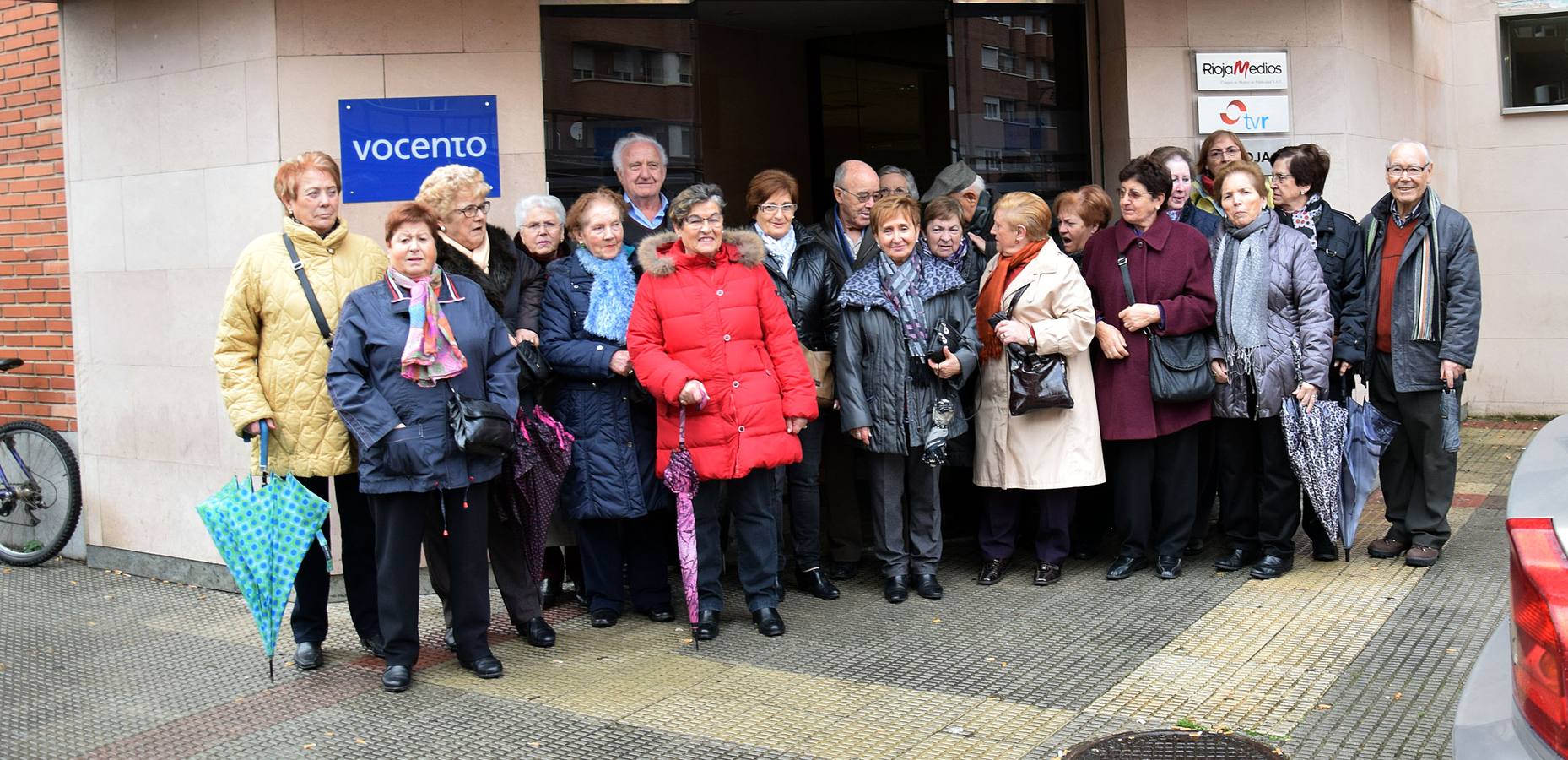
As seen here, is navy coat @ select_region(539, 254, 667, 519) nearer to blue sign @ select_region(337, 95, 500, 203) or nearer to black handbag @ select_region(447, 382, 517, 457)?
black handbag @ select_region(447, 382, 517, 457)

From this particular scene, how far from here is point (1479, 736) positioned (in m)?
2.39

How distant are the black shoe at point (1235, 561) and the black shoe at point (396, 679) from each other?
3895 mm

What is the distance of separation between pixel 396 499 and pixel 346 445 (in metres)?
0.38

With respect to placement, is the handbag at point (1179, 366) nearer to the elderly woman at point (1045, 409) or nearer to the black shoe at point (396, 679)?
the elderly woman at point (1045, 409)

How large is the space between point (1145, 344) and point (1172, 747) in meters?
2.48

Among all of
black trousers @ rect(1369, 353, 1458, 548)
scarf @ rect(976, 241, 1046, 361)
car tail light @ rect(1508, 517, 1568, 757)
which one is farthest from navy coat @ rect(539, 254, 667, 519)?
car tail light @ rect(1508, 517, 1568, 757)

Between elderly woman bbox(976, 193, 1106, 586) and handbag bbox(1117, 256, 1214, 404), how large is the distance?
0.31 metres

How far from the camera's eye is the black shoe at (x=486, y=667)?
18.0ft

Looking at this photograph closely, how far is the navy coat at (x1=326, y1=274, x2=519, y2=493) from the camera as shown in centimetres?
510

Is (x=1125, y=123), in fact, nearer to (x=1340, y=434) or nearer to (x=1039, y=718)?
(x=1340, y=434)

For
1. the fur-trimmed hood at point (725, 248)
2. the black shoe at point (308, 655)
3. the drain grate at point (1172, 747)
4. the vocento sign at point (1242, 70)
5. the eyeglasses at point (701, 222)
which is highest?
the vocento sign at point (1242, 70)

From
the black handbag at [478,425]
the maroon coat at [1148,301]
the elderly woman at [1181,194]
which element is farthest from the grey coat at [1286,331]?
the black handbag at [478,425]

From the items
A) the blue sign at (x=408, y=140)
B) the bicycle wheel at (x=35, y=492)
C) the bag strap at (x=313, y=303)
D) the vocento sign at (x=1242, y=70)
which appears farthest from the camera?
the vocento sign at (x=1242, y=70)

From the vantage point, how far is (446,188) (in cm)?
575
